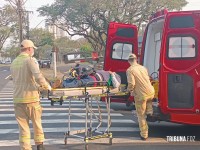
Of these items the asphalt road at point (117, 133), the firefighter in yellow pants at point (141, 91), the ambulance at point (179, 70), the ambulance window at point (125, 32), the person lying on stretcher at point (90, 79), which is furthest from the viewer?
the ambulance window at point (125, 32)

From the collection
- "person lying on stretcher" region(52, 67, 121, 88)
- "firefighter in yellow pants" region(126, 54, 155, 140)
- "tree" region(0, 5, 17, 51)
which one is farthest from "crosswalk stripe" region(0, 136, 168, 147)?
"tree" region(0, 5, 17, 51)

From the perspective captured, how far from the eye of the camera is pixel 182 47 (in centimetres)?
744

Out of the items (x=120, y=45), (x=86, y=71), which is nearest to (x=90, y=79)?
(x=86, y=71)

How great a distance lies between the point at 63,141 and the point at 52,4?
120ft

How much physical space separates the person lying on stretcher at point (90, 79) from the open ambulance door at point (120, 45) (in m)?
3.29

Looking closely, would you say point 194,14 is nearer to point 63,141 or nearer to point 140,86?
point 140,86

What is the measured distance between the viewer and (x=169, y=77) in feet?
24.5

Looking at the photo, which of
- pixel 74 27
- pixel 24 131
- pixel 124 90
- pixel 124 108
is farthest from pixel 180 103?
pixel 74 27

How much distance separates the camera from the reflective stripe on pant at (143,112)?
24.9 feet

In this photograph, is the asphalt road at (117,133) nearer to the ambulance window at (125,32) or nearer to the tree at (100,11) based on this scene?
the ambulance window at (125,32)

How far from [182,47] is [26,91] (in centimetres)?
312

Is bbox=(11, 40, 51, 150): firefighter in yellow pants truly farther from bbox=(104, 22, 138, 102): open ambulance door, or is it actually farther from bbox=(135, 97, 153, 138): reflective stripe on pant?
bbox=(104, 22, 138, 102): open ambulance door

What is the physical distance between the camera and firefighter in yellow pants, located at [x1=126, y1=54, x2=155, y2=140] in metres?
7.58

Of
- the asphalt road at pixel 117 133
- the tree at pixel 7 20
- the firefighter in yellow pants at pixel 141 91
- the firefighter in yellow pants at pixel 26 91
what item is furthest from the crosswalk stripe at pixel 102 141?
the tree at pixel 7 20
